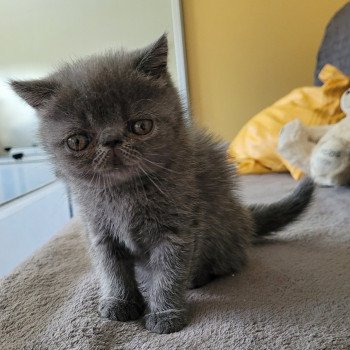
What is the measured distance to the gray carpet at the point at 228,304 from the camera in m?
0.68

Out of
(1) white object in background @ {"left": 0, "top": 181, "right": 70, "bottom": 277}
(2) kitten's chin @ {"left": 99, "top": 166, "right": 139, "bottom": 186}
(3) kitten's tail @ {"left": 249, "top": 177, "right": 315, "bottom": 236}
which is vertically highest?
(2) kitten's chin @ {"left": 99, "top": 166, "right": 139, "bottom": 186}

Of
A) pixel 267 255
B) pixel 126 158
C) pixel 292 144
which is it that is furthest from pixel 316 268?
pixel 292 144

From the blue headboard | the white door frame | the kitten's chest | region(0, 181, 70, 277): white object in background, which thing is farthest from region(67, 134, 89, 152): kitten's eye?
the white door frame

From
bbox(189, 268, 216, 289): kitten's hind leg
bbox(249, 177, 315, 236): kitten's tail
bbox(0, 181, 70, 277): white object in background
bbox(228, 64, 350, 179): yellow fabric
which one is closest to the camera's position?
bbox(189, 268, 216, 289): kitten's hind leg

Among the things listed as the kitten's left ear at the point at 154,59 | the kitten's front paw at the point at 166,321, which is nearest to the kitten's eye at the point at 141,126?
the kitten's left ear at the point at 154,59

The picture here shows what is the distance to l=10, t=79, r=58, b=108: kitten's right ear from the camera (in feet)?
2.42

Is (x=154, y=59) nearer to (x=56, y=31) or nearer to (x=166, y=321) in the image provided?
(x=166, y=321)

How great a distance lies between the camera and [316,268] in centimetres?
92

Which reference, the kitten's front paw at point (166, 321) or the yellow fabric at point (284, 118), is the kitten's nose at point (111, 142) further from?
the yellow fabric at point (284, 118)

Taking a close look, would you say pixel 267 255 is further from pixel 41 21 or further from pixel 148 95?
pixel 41 21

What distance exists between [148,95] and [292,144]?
1.02 metres

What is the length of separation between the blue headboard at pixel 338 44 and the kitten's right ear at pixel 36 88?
5.06ft

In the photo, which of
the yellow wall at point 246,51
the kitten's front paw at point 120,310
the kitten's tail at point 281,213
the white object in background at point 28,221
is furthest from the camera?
the yellow wall at point 246,51

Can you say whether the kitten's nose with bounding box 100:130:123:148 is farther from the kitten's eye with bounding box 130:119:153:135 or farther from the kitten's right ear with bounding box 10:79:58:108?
the kitten's right ear with bounding box 10:79:58:108
